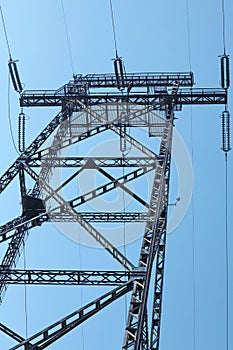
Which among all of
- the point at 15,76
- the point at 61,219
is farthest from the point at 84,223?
the point at 15,76

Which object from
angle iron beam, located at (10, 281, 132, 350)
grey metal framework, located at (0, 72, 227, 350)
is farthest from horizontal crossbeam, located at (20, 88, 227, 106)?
angle iron beam, located at (10, 281, 132, 350)

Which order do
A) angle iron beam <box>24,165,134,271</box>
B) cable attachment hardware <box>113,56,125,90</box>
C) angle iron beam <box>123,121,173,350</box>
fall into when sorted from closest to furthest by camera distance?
angle iron beam <box>123,121,173,350</box> → angle iron beam <box>24,165,134,271</box> → cable attachment hardware <box>113,56,125,90</box>

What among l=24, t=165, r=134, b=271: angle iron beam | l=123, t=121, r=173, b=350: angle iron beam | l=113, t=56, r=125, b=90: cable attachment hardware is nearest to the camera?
l=123, t=121, r=173, b=350: angle iron beam

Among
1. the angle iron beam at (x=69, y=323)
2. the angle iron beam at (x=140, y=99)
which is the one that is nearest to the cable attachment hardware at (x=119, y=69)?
the angle iron beam at (x=140, y=99)

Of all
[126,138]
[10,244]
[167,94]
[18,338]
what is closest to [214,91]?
[167,94]

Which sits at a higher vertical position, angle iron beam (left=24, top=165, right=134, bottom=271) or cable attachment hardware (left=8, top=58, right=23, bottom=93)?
cable attachment hardware (left=8, top=58, right=23, bottom=93)

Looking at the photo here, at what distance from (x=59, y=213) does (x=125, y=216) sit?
261 cm

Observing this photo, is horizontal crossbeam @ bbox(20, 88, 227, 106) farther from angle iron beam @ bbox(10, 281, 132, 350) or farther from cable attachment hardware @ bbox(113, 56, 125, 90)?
angle iron beam @ bbox(10, 281, 132, 350)

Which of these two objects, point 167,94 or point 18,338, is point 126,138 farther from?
point 18,338

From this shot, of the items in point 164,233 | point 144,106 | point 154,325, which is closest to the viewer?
point 154,325

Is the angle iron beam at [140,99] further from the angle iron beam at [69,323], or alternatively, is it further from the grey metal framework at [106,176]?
the angle iron beam at [69,323]

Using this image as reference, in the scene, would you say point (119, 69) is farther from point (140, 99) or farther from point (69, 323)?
point (69, 323)

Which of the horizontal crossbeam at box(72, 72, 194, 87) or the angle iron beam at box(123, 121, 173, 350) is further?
the horizontal crossbeam at box(72, 72, 194, 87)

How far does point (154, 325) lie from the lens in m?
20.4
